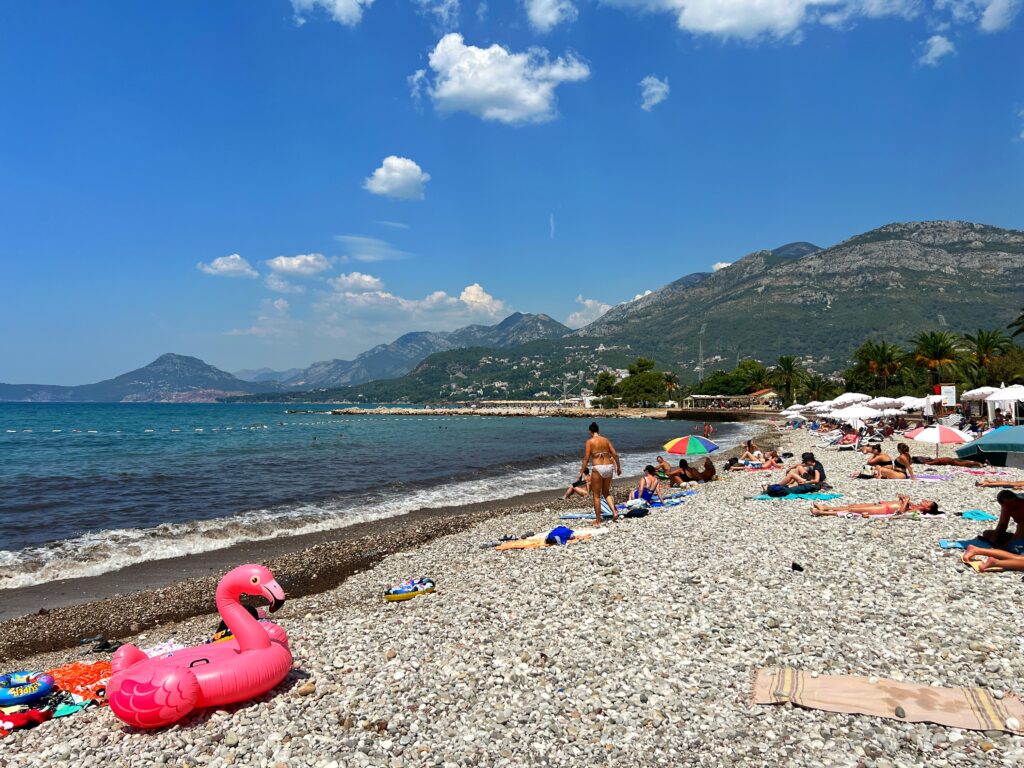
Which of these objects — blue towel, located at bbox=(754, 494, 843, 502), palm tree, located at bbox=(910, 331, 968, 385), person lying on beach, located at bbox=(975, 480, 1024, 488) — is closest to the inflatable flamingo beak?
blue towel, located at bbox=(754, 494, 843, 502)

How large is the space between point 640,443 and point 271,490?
3290 cm

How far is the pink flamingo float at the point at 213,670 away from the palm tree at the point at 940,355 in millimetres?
65309

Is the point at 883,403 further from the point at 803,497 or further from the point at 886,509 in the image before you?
the point at 886,509

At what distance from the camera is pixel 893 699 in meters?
4.75

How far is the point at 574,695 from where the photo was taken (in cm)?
523

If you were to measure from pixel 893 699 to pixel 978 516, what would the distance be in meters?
8.76

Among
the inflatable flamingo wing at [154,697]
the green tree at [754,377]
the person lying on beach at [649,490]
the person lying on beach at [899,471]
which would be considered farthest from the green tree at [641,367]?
the inflatable flamingo wing at [154,697]

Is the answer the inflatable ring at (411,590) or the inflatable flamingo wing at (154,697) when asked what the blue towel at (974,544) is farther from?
the inflatable flamingo wing at (154,697)

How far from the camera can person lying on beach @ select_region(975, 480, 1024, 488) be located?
599 inches

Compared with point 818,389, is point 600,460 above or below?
above

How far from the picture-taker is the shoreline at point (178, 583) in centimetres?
925

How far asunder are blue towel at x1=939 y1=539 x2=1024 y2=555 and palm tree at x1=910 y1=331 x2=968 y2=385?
57039 millimetres

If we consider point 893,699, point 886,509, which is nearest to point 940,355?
point 886,509

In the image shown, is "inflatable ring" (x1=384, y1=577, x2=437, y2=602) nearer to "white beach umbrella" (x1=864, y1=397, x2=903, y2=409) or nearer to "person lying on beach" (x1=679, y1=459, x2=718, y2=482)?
"person lying on beach" (x1=679, y1=459, x2=718, y2=482)
